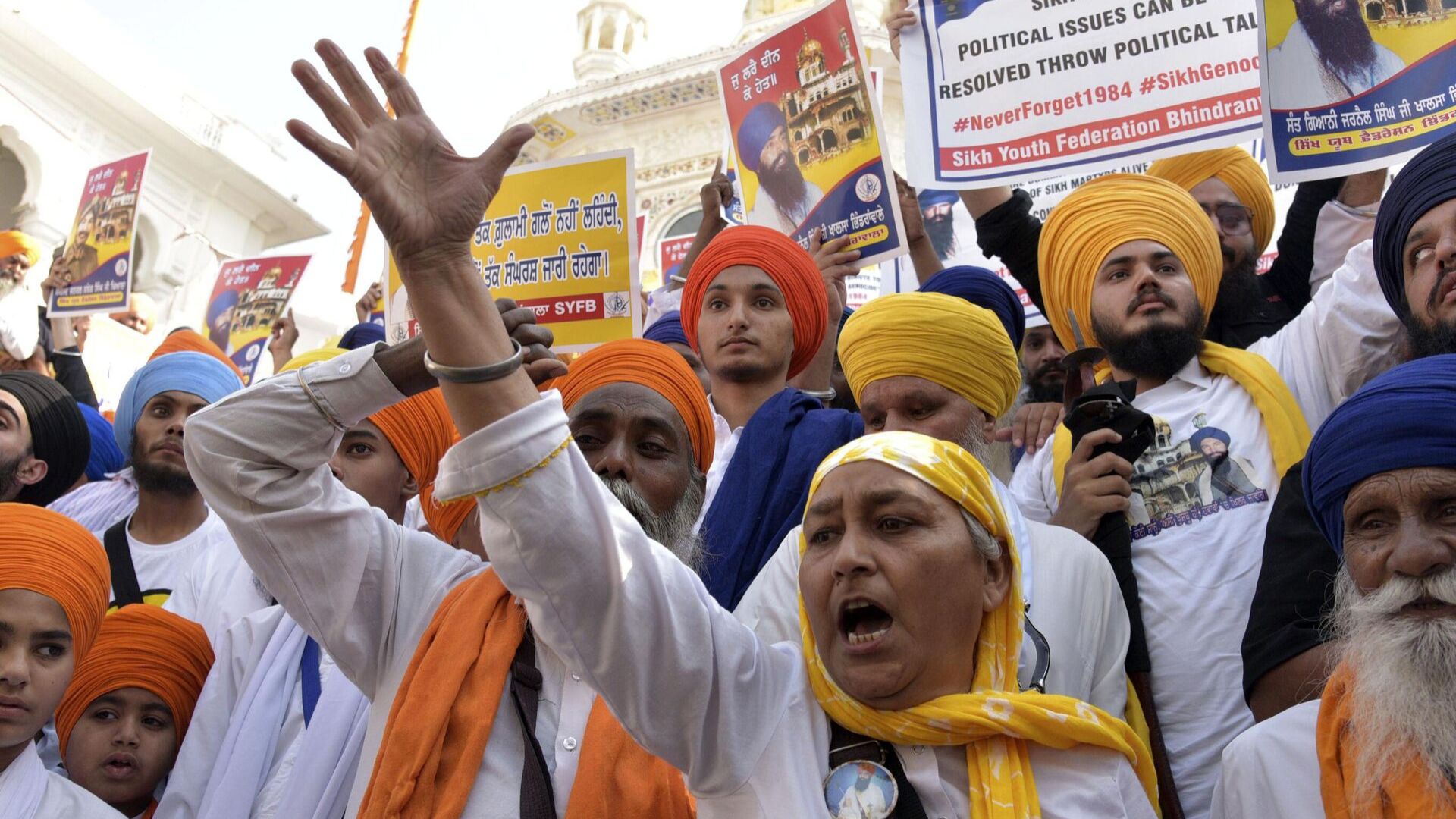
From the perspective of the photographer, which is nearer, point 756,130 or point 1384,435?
point 1384,435

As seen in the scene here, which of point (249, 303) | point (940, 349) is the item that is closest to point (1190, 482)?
point (940, 349)

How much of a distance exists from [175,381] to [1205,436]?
3264mm

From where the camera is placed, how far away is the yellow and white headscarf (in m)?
2.07

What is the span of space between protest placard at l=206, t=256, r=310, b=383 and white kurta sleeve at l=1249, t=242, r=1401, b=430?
559 centimetres

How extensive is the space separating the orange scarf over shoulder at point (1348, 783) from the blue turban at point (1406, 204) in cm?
101

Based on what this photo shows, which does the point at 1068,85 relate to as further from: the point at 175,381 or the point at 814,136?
the point at 175,381

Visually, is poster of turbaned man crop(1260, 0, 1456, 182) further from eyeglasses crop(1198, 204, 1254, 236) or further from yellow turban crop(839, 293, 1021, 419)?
yellow turban crop(839, 293, 1021, 419)

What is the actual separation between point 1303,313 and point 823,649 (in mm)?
1867

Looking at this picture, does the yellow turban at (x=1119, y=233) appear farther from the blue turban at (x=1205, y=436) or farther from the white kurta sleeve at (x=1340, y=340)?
the blue turban at (x=1205, y=436)

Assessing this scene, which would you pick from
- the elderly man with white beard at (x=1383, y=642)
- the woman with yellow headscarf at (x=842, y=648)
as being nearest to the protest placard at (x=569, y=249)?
the woman with yellow headscarf at (x=842, y=648)

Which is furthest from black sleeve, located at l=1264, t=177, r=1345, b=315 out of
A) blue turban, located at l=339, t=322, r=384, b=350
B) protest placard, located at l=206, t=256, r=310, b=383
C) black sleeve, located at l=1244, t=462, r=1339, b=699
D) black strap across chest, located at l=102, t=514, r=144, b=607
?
protest placard, located at l=206, t=256, r=310, b=383

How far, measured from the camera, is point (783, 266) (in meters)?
4.07

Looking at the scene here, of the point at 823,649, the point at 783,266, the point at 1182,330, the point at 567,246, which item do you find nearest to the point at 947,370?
the point at 1182,330

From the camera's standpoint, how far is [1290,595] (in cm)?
252
